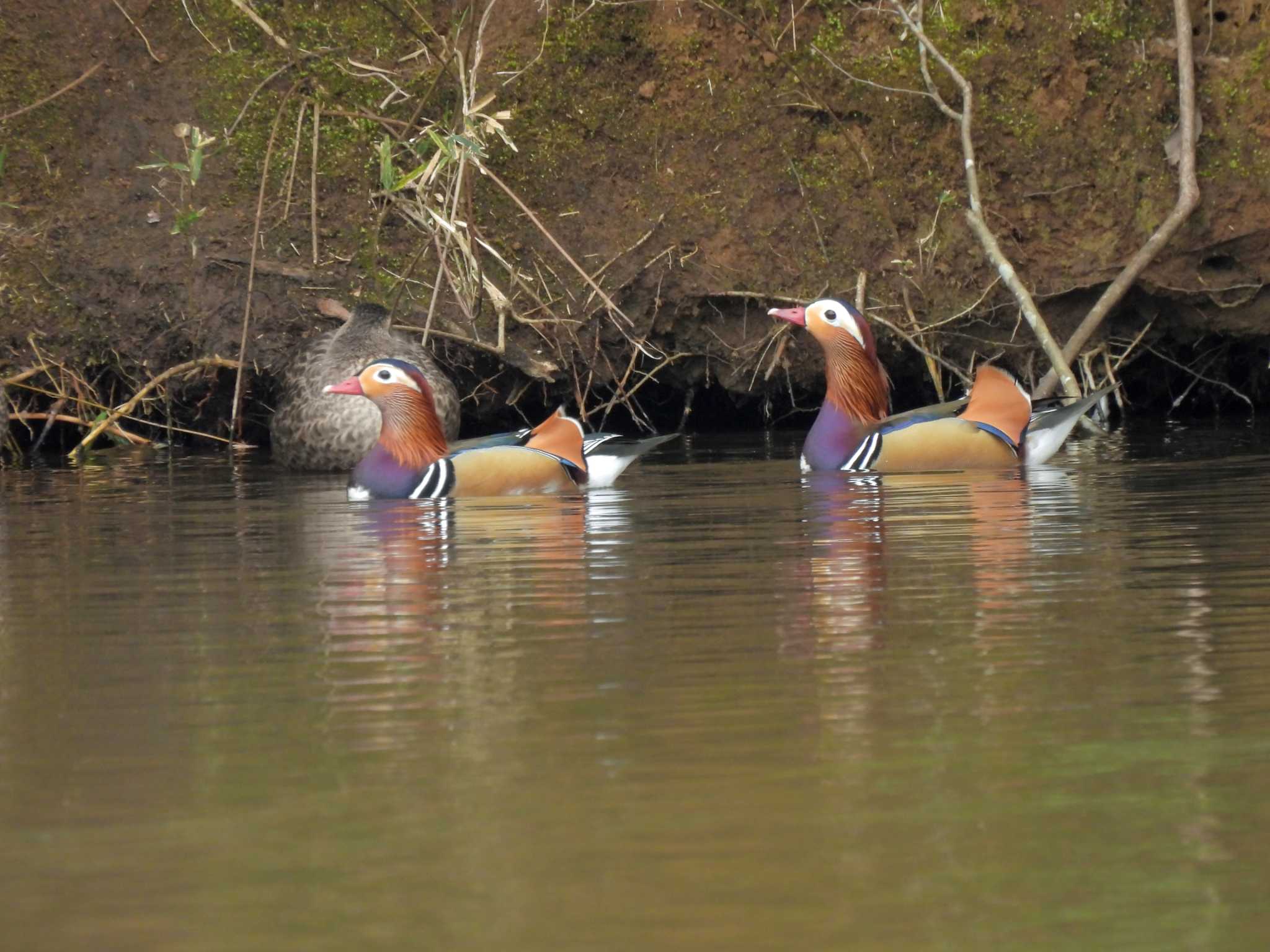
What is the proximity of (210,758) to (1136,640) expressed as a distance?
7.00 ft

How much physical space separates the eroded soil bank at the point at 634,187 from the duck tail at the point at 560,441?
8.37 feet

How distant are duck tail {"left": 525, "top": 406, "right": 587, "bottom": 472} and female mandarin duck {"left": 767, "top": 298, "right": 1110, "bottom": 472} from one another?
1.19 metres

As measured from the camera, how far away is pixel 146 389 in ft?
39.0

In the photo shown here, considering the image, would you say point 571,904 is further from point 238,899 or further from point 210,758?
point 210,758

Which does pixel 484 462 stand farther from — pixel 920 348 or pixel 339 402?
pixel 920 348

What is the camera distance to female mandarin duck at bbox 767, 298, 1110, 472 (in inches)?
380

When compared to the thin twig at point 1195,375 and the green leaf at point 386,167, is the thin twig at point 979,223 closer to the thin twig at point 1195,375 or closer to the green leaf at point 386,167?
the thin twig at point 1195,375

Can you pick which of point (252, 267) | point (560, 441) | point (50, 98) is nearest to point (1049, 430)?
point (560, 441)

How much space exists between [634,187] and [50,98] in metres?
3.57

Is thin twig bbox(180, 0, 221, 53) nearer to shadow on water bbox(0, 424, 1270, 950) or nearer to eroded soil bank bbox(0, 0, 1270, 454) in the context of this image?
eroded soil bank bbox(0, 0, 1270, 454)

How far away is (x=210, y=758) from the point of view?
375cm

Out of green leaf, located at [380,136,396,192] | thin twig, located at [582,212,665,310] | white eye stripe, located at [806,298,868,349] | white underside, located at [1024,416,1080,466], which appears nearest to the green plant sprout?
green leaf, located at [380,136,396,192]

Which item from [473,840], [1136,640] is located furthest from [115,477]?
[473,840]

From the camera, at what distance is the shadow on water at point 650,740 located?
284cm
